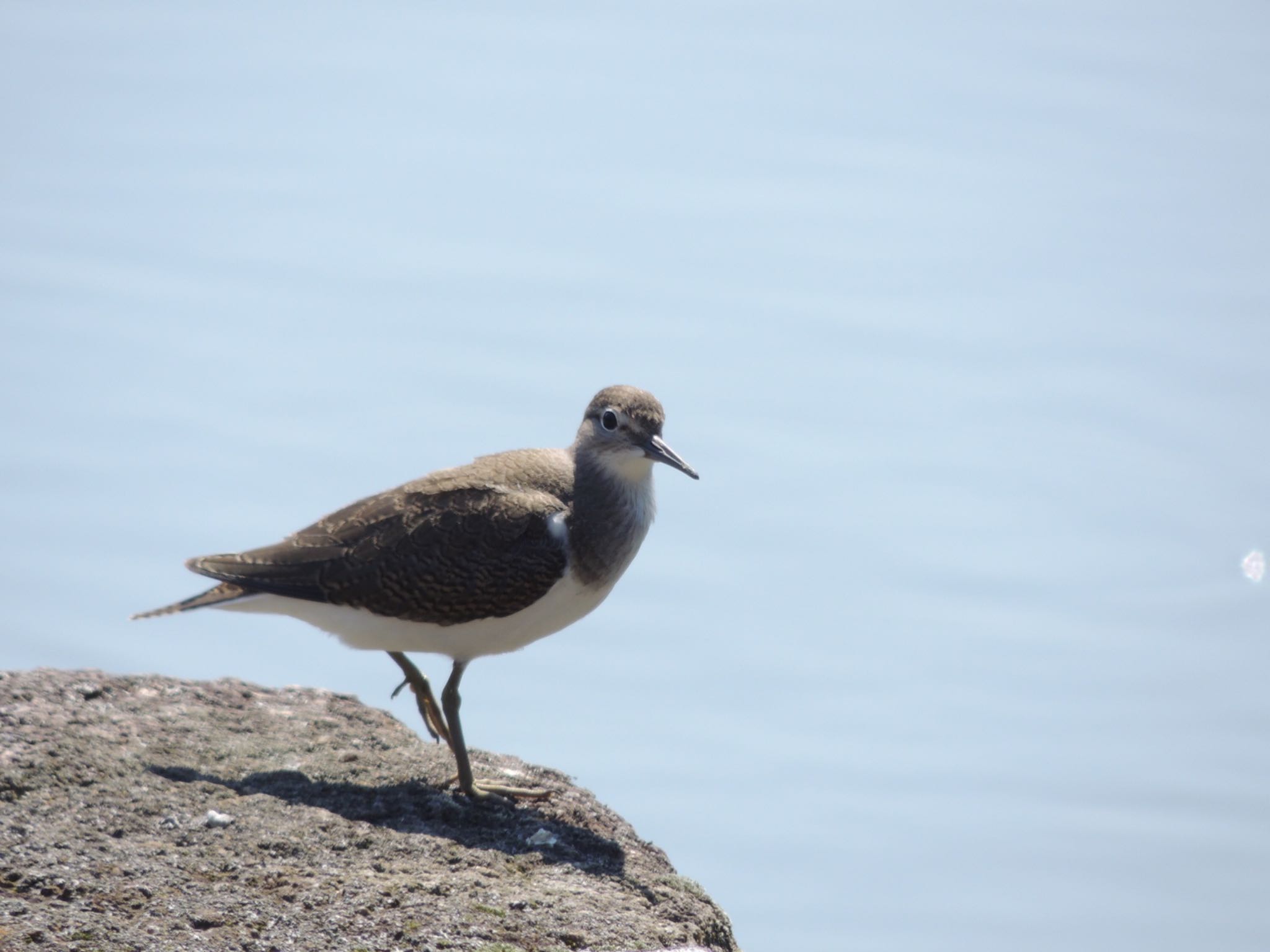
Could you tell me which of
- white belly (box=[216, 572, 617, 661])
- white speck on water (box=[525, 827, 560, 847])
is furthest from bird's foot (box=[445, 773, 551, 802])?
white belly (box=[216, 572, 617, 661])

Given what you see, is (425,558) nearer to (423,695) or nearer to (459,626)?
(459,626)

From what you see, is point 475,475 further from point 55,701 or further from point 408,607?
point 55,701

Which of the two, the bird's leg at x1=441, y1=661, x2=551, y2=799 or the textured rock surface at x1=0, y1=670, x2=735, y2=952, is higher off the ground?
the bird's leg at x1=441, y1=661, x2=551, y2=799

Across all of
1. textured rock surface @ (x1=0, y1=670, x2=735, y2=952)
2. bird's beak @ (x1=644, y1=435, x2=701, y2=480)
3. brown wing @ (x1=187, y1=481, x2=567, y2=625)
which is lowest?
textured rock surface @ (x1=0, y1=670, x2=735, y2=952)

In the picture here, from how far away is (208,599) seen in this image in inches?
286

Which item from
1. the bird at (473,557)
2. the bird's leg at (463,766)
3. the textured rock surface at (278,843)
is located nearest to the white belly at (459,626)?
the bird at (473,557)

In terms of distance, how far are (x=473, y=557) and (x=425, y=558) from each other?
0.26 m

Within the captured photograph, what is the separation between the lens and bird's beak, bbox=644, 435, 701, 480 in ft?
23.1

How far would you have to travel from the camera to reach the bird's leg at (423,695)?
742 centimetres

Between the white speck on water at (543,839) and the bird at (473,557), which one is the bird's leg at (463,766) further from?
the white speck on water at (543,839)

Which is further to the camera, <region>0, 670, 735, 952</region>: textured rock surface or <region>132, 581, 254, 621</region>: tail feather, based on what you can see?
<region>132, 581, 254, 621</region>: tail feather

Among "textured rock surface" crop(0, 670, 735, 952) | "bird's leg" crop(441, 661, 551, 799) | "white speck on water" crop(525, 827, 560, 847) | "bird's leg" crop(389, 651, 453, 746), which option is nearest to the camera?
"textured rock surface" crop(0, 670, 735, 952)

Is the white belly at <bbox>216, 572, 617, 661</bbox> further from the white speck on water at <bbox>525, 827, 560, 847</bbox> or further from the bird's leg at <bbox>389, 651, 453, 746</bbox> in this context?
the white speck on water at <bbox>525, 827, 560, 847</bbox>

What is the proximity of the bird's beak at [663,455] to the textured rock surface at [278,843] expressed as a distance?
5.98ft
